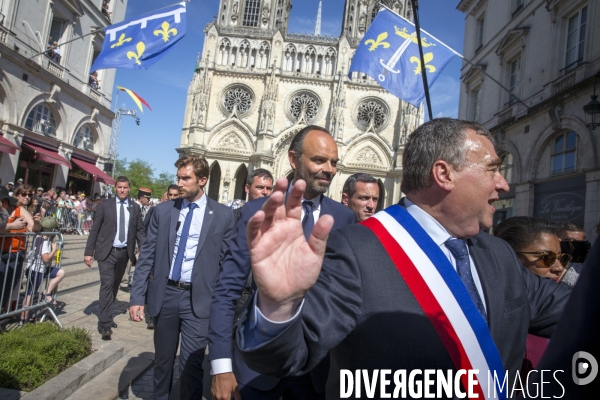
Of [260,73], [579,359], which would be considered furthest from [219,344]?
[260,73]

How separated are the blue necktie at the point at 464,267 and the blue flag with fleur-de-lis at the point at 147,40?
7.81 meters

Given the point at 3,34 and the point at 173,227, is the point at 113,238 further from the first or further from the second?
the point at 3,34

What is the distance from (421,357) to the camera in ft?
4.11

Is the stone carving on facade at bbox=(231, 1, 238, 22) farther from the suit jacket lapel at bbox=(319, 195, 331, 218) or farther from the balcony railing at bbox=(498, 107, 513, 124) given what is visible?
the suit jacket lapel at bbox=(319, 195, 331, 218)

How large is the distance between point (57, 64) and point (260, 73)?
19295 mm

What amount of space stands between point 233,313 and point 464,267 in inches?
54.9

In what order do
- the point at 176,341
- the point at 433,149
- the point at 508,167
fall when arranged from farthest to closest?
1. the point at 508,167
2. the point at 176,341
3. the point at 433,149

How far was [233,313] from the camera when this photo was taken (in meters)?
2.27

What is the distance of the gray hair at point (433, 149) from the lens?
1580 mm

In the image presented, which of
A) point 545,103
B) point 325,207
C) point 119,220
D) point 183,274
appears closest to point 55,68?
point 119,220

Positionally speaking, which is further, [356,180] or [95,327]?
[95,327]

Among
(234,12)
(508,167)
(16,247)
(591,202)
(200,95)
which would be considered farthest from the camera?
(234,12)

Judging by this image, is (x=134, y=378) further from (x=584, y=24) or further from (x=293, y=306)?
(x=584, y=24)

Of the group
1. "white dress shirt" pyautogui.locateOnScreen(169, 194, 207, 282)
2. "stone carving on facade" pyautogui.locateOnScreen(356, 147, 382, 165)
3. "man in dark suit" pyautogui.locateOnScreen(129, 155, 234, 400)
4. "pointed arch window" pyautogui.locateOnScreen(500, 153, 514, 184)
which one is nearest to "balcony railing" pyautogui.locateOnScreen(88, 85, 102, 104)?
"man in dark suit" pyautogui.locateOnScreen(129, 155, 234, 400)
